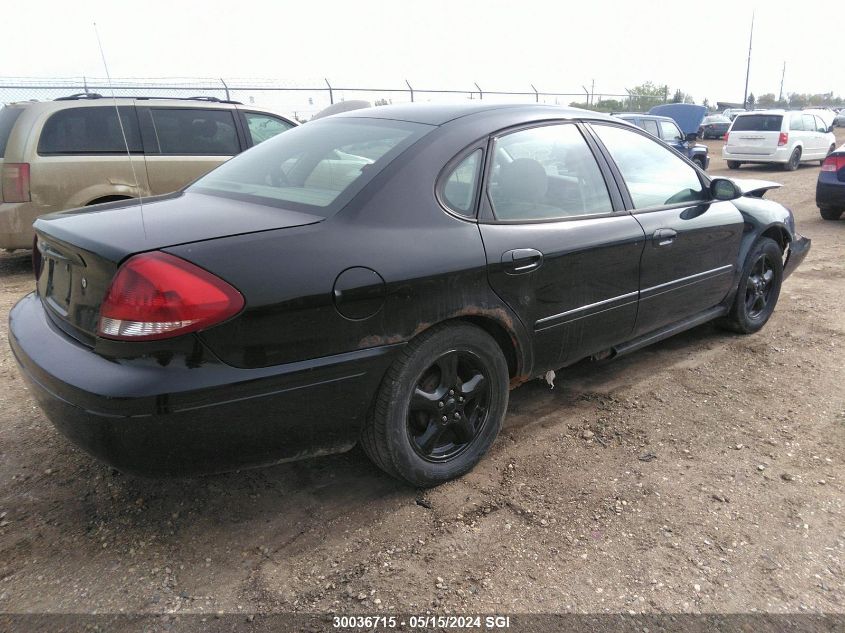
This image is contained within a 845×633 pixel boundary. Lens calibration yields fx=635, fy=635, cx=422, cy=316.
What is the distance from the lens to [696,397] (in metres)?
3.55

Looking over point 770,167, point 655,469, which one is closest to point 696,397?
point 655,469

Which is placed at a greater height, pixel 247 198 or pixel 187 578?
pixel 247 198

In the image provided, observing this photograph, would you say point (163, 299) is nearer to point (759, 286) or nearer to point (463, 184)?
point (463, 184)

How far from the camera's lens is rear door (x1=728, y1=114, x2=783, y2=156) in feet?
54.3

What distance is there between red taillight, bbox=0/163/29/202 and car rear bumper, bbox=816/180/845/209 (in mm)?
9936

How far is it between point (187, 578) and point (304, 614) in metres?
0.45

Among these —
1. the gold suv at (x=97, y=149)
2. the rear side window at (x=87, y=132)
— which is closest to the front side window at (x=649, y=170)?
the gold suv at (x=97, y=149)

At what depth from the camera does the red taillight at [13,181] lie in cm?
566

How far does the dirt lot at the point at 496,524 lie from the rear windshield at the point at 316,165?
1.21 meters

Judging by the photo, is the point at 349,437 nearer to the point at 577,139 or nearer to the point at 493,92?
the point at 577,139

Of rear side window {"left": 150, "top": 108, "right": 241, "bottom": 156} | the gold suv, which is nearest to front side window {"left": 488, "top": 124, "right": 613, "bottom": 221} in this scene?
the gold suv

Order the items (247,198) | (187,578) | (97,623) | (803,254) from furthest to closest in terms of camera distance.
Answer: (803,254), (247,198), (187,578), (97,623)

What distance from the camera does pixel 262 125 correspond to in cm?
727

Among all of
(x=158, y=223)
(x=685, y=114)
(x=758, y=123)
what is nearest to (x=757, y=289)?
(x=158, y=223)
